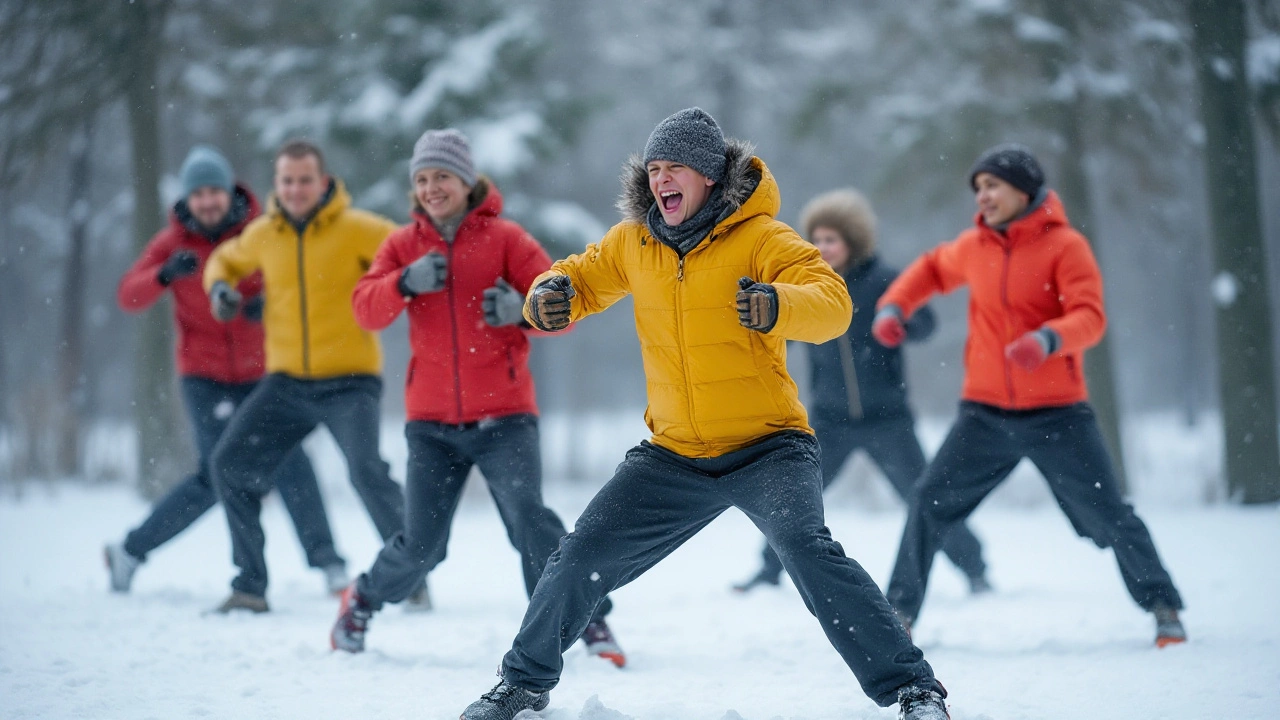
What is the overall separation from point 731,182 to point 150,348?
916 centimetres

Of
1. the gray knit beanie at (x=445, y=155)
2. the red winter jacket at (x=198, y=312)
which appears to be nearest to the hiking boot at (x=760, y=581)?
the gray knit beanie at (x=445, y=155)

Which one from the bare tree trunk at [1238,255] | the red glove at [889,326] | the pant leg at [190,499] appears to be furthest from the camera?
the bare tree trunk at [1238,255]

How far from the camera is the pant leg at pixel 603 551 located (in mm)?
3189

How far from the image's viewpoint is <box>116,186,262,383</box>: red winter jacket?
594 cm

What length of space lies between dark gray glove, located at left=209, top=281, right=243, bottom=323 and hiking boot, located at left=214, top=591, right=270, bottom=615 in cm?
140

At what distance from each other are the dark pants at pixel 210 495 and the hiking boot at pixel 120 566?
45 millimetres

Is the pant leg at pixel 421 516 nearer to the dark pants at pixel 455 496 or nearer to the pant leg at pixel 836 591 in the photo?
the dark pants at pixel 455 496

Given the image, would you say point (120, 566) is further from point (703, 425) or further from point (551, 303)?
point (703, 425)

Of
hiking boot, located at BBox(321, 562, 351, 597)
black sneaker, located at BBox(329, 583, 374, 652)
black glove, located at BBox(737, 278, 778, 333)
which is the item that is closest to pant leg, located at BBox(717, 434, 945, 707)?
black glove, located at BBox(737, 278, 778, 333)

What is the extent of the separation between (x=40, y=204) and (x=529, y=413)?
1682cm

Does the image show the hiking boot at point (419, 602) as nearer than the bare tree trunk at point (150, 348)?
Yes

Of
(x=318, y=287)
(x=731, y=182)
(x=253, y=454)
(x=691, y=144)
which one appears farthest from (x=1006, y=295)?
(x=253, y=454)

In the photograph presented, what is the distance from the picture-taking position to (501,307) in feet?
13.4

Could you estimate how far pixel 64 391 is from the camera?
467 inches
